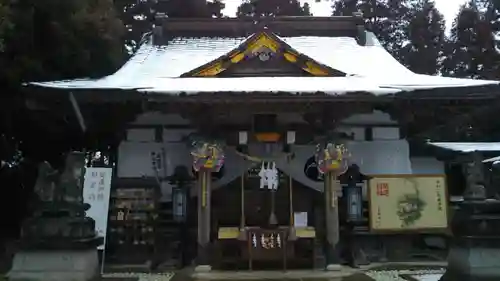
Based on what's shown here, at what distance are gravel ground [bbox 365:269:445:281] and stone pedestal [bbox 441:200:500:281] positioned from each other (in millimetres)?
898

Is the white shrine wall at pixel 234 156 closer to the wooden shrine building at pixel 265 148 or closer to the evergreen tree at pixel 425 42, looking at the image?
the wooden shrine building at pixel 265 148

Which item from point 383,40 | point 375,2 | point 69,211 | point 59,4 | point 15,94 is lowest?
point 69,211

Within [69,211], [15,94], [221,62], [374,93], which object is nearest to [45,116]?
[15,94]

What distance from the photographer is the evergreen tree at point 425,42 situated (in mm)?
26641

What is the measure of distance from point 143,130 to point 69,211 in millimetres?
4523

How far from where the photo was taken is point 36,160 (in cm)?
1602

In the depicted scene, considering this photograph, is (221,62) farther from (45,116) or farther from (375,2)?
(375,2)

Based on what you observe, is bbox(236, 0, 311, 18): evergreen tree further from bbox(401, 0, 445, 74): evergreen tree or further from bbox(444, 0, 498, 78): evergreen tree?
bbox(444, 0, 498, 78): evergreen tree

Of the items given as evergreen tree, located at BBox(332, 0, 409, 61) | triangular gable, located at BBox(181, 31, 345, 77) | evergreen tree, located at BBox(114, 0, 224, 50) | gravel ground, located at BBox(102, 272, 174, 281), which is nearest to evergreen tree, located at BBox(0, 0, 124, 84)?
triangular gable, located at BBox(181, 31, 345, 77)

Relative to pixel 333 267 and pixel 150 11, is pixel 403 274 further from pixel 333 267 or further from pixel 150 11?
pixel 150 11

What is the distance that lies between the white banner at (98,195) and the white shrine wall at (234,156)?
1.96 metres

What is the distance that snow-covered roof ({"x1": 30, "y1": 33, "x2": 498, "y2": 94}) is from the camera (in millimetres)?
10547

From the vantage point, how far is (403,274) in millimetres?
10039

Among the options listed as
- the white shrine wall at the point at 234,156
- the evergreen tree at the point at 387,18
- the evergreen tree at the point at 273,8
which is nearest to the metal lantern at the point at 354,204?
the white shrine wall at the point at 234,156
